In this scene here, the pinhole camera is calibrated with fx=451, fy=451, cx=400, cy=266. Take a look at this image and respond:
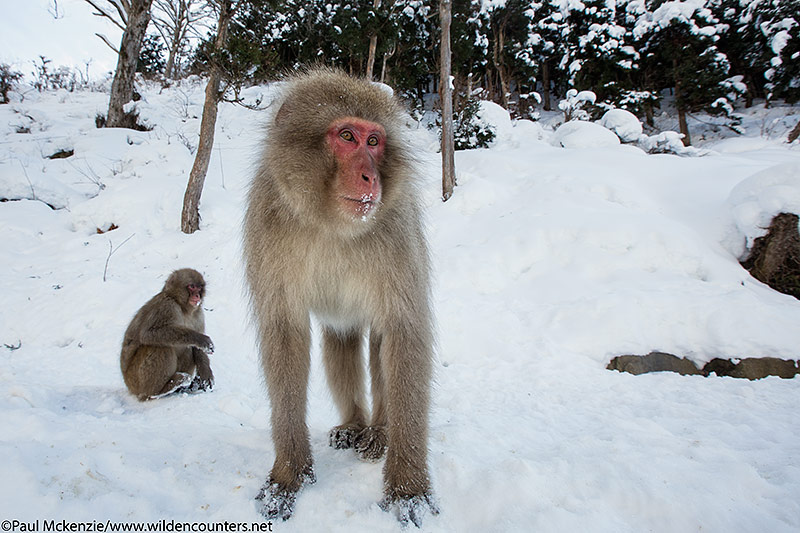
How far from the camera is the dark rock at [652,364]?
13.1 ft

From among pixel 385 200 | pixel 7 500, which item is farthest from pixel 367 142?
pixel 7 500

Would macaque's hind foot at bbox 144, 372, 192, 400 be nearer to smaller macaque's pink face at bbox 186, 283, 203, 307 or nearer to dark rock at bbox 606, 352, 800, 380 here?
smaller macaque's pink face at bbox 186, 283, 203, 307

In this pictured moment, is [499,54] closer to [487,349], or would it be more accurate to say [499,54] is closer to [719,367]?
[487,349]

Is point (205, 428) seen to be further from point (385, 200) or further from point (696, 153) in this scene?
point (696, 153)

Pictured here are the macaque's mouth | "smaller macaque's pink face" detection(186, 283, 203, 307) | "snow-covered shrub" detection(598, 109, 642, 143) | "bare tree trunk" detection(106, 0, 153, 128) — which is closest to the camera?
the macaque's mouth

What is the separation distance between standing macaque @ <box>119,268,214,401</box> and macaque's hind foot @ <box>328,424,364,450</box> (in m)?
1.40

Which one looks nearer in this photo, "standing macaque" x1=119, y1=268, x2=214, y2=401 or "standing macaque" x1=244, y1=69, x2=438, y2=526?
"standing macaque" x1=244, y1=69, x2=438, y2=526

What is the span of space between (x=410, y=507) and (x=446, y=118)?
7923mm

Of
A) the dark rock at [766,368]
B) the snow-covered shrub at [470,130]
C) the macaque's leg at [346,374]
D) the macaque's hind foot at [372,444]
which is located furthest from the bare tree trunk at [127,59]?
the dark rock at [766,368]

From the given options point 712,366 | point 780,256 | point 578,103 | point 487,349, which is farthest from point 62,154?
point 578,103

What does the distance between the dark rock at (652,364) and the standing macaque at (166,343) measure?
3.45 meters

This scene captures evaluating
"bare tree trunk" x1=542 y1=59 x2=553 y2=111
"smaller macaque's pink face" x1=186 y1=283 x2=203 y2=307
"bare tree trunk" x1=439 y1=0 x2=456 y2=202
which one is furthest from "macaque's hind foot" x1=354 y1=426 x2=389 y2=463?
"bare tree trunk" x1=542 y1=59 x2=553 y2=111

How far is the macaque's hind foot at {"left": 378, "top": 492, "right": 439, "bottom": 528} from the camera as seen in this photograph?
1696 mm

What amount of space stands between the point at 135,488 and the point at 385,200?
1.46m
